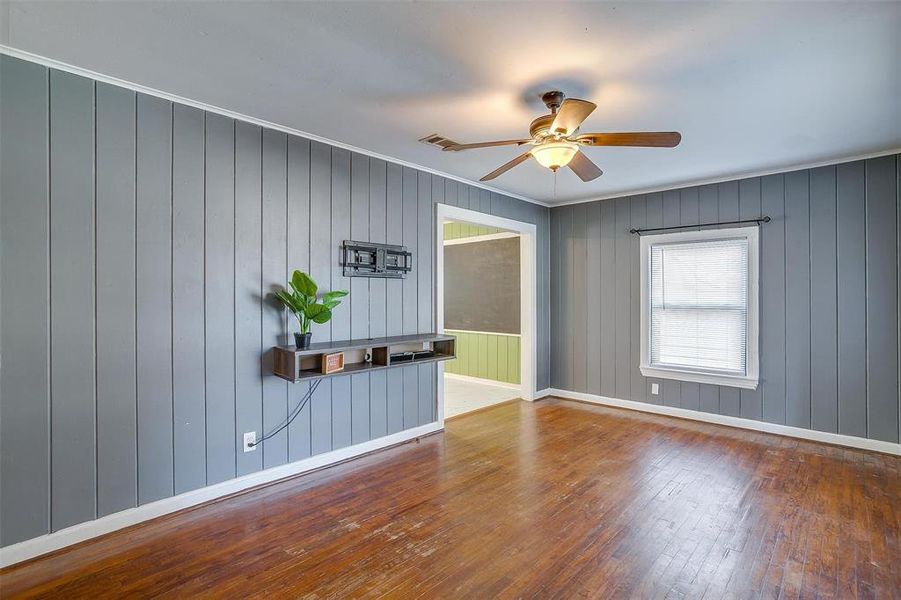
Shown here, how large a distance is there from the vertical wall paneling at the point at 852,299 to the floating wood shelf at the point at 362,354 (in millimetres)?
3532

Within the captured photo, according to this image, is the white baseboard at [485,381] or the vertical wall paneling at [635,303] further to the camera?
the white baseboard at [485,381]

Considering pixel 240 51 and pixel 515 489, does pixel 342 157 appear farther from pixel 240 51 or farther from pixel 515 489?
pixel 515 489

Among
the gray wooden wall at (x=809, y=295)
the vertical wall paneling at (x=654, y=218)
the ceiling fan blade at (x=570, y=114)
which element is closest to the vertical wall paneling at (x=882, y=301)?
the gray wooden wall at (x=809, y=295)

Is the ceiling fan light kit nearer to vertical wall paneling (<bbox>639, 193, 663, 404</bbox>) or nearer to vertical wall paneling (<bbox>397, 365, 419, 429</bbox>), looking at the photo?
vertical wall paneling (<bbox>397, 365, 419, 429</bbox>)

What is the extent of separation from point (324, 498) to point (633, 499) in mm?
2074

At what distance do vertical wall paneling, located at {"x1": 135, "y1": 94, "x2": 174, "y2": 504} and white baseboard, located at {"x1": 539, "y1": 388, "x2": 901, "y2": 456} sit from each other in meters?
4.50

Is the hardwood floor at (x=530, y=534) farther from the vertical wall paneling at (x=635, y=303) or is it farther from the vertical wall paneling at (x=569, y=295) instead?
the vertical wall paneling at (x=569, y=295)

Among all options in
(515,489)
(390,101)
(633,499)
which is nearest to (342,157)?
(390,101)

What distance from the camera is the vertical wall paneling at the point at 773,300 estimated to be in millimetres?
4262

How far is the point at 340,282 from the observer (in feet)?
11.8

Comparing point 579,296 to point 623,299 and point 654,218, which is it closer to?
point 623,299

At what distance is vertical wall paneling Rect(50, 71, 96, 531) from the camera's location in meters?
2.32

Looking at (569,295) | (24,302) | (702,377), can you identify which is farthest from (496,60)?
(702,377)

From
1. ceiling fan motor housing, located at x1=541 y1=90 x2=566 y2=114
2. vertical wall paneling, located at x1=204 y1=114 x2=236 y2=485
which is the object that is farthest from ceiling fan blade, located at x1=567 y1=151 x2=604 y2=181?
vertical wall paneling, located at x1=204 y1=114 x2=236 y2=485
